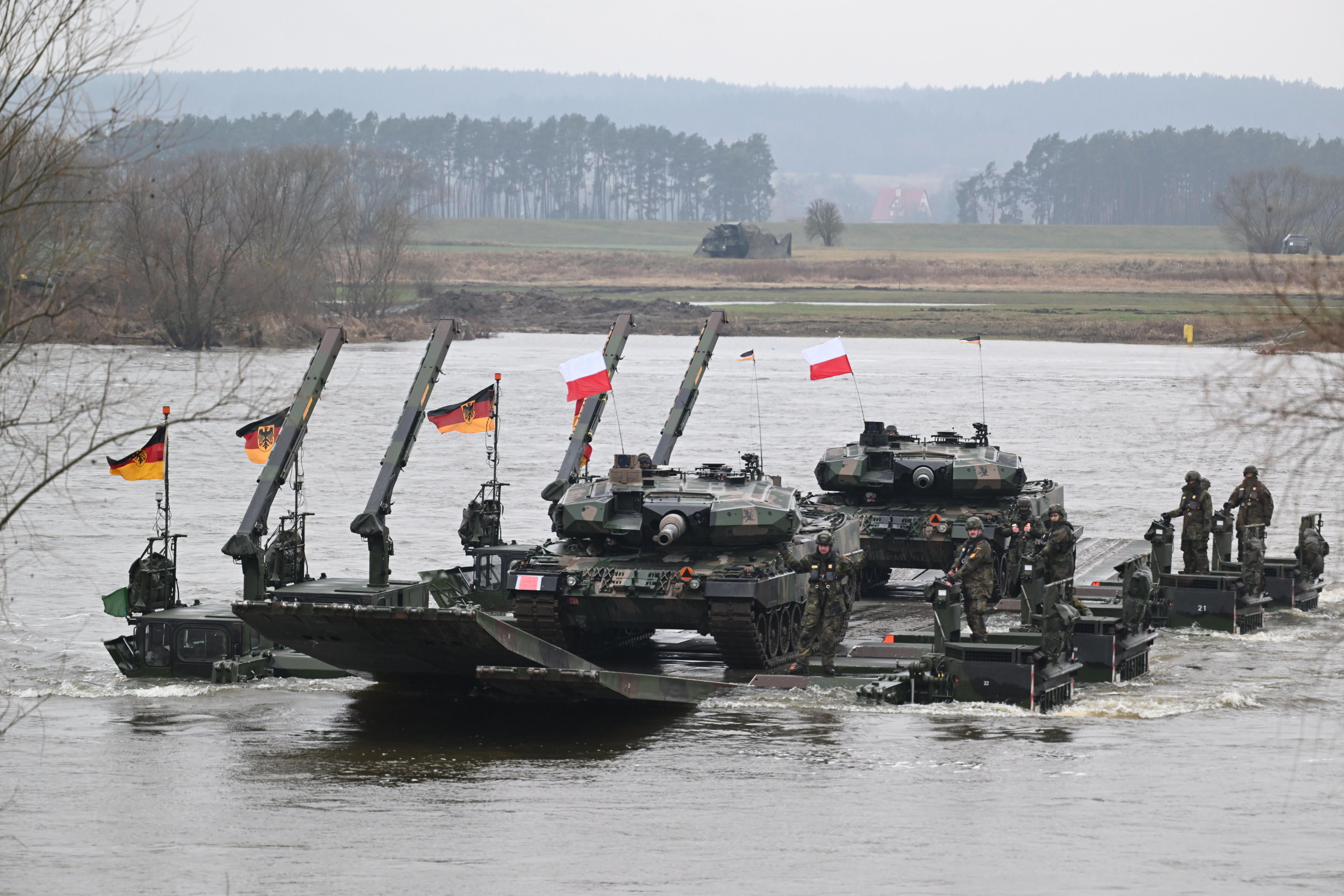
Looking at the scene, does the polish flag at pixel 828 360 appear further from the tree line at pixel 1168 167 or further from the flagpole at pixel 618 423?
the tree line at pixel 1168 167

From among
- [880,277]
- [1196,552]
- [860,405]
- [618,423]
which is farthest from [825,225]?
[1196,552]

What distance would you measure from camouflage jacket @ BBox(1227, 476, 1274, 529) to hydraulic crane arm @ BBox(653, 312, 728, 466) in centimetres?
819

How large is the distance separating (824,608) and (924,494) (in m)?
7.79

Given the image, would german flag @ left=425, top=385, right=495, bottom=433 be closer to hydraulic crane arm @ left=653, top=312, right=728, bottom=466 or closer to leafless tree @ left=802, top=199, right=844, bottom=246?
hydraulic crane arm @ left=653, top=312, right=728, bottom=466

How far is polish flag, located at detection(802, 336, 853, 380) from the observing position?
28078mm

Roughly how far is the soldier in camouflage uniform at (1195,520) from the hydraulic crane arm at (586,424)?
8.38 metres

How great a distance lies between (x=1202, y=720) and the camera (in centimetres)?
1991

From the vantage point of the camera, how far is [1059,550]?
2255 centimetres

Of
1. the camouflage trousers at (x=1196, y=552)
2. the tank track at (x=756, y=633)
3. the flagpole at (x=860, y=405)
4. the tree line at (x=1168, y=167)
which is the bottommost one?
the tank track at (x=756, y=633)

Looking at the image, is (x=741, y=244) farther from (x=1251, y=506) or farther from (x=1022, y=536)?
(x=1022, y=536)

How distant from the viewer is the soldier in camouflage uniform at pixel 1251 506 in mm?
26625

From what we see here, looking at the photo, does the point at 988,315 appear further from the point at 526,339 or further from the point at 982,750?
the point at 982,750

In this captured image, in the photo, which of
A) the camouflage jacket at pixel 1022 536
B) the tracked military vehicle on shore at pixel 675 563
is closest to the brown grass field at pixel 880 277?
the camouflage jacket at pixel 1022 536

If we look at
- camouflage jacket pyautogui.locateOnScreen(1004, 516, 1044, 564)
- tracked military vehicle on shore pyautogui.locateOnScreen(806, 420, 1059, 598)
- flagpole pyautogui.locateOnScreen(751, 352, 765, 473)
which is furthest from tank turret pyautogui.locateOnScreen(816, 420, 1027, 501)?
flagpole pyautogui.locateOnScreen(751, 352, 765, 473)
